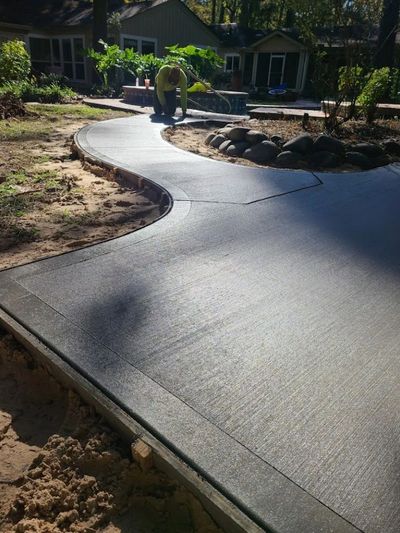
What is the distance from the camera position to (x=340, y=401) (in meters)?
1.93

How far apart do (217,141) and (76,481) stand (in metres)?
7.42

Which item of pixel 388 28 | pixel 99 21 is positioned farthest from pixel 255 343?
pixel 99 21

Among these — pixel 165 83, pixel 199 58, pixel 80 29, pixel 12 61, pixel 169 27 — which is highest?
pixel 169 27

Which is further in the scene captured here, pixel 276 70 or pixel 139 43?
pixel 276 70

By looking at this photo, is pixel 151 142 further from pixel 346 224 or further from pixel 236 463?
pixel 236 463

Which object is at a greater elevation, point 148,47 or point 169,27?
point 169,27

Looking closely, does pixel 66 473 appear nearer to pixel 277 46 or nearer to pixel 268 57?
pixel 277 46

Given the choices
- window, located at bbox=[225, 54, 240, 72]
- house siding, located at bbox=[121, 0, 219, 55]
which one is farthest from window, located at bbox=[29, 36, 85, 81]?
window, located at bbox=[225, 54, 240, 72]

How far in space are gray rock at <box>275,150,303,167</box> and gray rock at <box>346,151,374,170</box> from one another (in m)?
0.93

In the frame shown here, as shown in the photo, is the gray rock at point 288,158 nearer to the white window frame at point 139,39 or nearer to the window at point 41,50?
the white window frame at point 139,39

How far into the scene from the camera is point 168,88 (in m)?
11.3

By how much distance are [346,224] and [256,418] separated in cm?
298

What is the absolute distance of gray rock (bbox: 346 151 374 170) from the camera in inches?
280

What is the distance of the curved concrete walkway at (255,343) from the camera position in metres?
1.57
